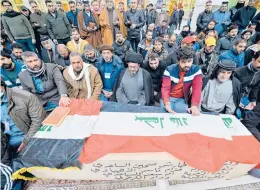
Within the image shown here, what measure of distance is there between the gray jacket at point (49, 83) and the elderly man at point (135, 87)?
2.88ft

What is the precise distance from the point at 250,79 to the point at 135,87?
1895 mm

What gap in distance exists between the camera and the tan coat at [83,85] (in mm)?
2695

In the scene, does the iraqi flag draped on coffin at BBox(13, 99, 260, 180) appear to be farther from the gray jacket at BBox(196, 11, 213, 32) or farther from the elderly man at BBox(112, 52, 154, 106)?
the gray jacket at BBox(196, 11, 213, 32)

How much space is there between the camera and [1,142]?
1.69m

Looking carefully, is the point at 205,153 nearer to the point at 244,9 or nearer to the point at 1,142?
the point at 1,142

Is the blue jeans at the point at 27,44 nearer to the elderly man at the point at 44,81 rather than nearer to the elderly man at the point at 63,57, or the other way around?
the elderly man at the point at 63,57

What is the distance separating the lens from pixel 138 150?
5.00 feet

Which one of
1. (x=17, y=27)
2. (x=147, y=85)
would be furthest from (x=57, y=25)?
(x=147, y=85)

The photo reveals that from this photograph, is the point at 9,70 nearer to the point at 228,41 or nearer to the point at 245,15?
the point at 228,41

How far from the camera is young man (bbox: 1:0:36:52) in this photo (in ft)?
14.3

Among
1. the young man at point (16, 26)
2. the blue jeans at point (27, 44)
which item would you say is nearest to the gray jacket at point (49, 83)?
the young man at point (16, 26)

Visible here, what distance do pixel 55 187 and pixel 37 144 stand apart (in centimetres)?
64

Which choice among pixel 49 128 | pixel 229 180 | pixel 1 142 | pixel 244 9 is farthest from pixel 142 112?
pixel 244 9

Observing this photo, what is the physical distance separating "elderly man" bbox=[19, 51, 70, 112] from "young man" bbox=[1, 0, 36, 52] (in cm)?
290
